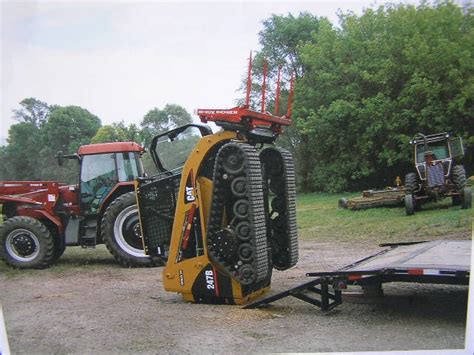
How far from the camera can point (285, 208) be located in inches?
208

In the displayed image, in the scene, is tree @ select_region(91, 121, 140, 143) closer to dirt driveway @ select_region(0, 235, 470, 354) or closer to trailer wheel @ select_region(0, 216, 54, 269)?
trailer wheel @ select_region(0, 216, 54, 269)

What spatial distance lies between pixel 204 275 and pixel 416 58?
5.73m

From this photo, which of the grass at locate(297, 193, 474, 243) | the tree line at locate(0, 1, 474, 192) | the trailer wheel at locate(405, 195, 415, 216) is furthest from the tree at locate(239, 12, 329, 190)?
the trailer wheel at locate(405, 195, 415, 216)

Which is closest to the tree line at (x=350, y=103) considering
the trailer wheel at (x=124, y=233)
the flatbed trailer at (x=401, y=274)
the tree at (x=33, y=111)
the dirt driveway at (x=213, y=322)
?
the tree at (x=33, y=111)

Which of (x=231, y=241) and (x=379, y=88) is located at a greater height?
(x=379, y=88)

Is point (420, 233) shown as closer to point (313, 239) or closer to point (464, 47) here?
point (313, 239)

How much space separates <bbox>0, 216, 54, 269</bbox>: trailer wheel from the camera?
7328mm

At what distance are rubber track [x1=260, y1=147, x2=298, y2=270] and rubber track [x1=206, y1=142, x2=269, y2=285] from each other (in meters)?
0.71

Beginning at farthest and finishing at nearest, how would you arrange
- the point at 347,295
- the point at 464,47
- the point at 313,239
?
the point at 313,239 → the point at 464,47 → the point at 347,295

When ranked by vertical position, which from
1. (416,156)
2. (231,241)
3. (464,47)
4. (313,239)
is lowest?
(313,239)

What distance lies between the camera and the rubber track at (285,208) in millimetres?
5281

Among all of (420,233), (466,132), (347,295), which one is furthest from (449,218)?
(347,295)

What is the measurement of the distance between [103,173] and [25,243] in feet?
4.85

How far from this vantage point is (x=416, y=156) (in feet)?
37.8
